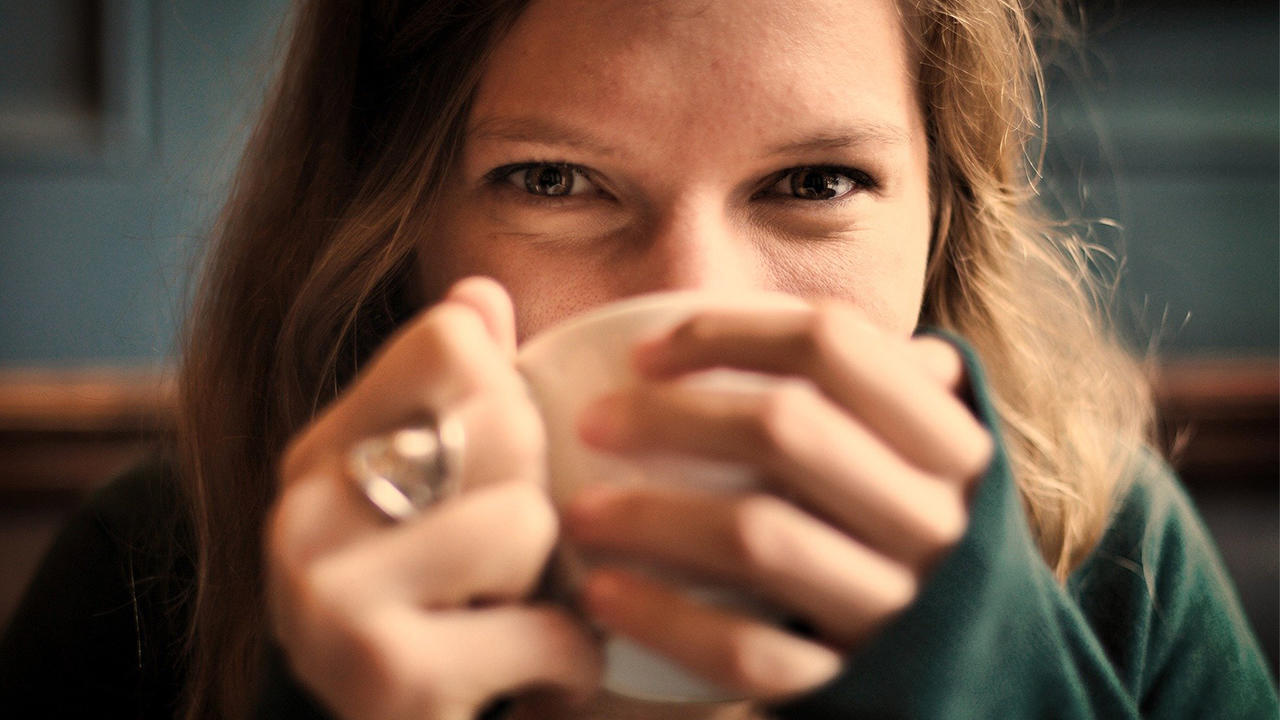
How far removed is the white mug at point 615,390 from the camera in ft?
1.28

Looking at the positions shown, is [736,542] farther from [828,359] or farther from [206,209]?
[206,209]

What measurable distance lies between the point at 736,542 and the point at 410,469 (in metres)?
0.13

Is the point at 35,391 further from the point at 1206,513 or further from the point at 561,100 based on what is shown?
the point at 1206,513

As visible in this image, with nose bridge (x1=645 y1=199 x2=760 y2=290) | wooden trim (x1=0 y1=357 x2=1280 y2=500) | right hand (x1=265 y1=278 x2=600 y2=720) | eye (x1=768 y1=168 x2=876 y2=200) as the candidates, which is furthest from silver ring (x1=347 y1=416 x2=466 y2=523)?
wooden trim (x1=0 y1=357 x2=1280 y2=500)

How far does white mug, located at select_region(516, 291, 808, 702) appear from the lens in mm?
391

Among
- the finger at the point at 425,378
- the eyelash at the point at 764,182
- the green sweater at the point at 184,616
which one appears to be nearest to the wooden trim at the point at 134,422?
the green sweater at the point at 184,616

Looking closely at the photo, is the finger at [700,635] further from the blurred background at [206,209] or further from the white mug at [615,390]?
the blurred background at [206,209]

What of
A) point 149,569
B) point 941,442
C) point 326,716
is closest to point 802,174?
point 941,442

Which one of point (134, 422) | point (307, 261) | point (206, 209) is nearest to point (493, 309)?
point (307, 261)

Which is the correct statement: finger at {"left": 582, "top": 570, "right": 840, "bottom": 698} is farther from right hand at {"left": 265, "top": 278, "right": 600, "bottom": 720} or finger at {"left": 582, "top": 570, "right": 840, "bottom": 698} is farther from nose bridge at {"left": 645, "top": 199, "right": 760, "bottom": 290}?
nose bridge at {"left": 645, "top": 199, "right": 760, "bottom": 290}

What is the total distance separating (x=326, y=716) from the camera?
1.68 ft

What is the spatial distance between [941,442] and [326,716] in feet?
1.12

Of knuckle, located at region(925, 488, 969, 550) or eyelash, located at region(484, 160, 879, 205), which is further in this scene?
eyelash, located at region(484, 160, 879, 205)

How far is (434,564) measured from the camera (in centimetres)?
37
